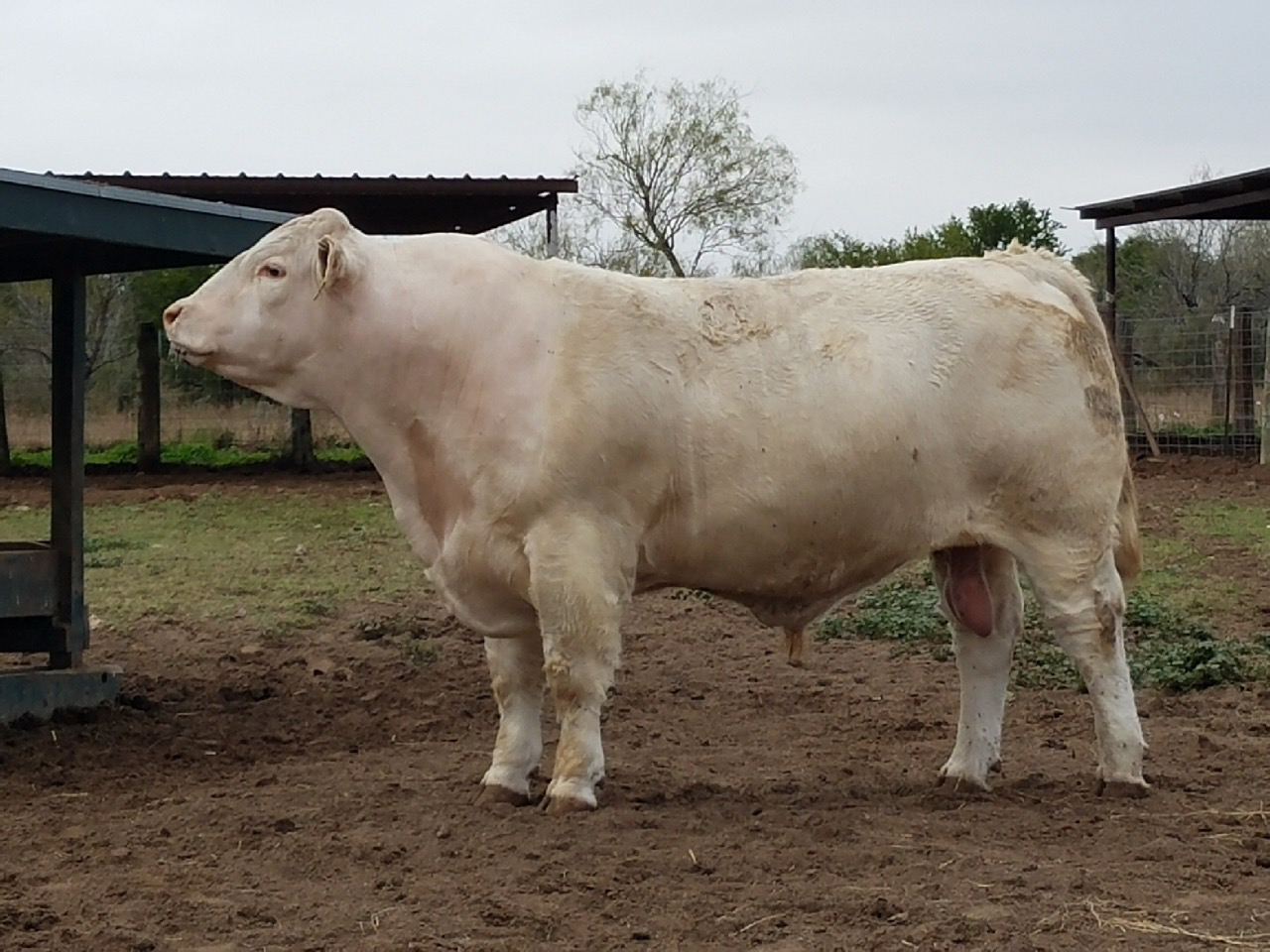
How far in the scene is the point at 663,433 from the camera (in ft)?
19.0

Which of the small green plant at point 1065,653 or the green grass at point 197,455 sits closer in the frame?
the small green plant at point 1065,653

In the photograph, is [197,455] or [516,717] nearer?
[516,717]

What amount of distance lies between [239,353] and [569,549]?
1420mm

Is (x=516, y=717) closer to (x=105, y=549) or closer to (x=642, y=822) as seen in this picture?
(x=642, y=822)

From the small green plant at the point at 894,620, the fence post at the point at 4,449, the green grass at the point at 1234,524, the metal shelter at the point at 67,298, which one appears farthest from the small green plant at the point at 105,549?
the fence post at the point at 4,449

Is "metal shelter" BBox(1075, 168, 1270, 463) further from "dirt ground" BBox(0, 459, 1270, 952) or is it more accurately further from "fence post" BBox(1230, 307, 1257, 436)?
"dirt ground" BBox(0, 459, 1270, 952)

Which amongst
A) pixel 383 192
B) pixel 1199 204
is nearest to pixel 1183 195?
pixel 1199 204

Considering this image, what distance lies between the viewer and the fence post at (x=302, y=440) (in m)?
23.2

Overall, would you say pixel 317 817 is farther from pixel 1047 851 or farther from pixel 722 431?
pixel 1047 851

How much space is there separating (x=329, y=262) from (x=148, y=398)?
63.1ft

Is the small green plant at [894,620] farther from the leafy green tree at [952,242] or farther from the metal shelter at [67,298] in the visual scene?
the leafy green tree at [952,242]

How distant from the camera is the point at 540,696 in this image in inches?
247

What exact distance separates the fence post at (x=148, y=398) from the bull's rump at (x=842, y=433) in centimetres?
1906

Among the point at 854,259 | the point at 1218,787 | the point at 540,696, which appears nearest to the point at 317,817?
the point at 540,696
